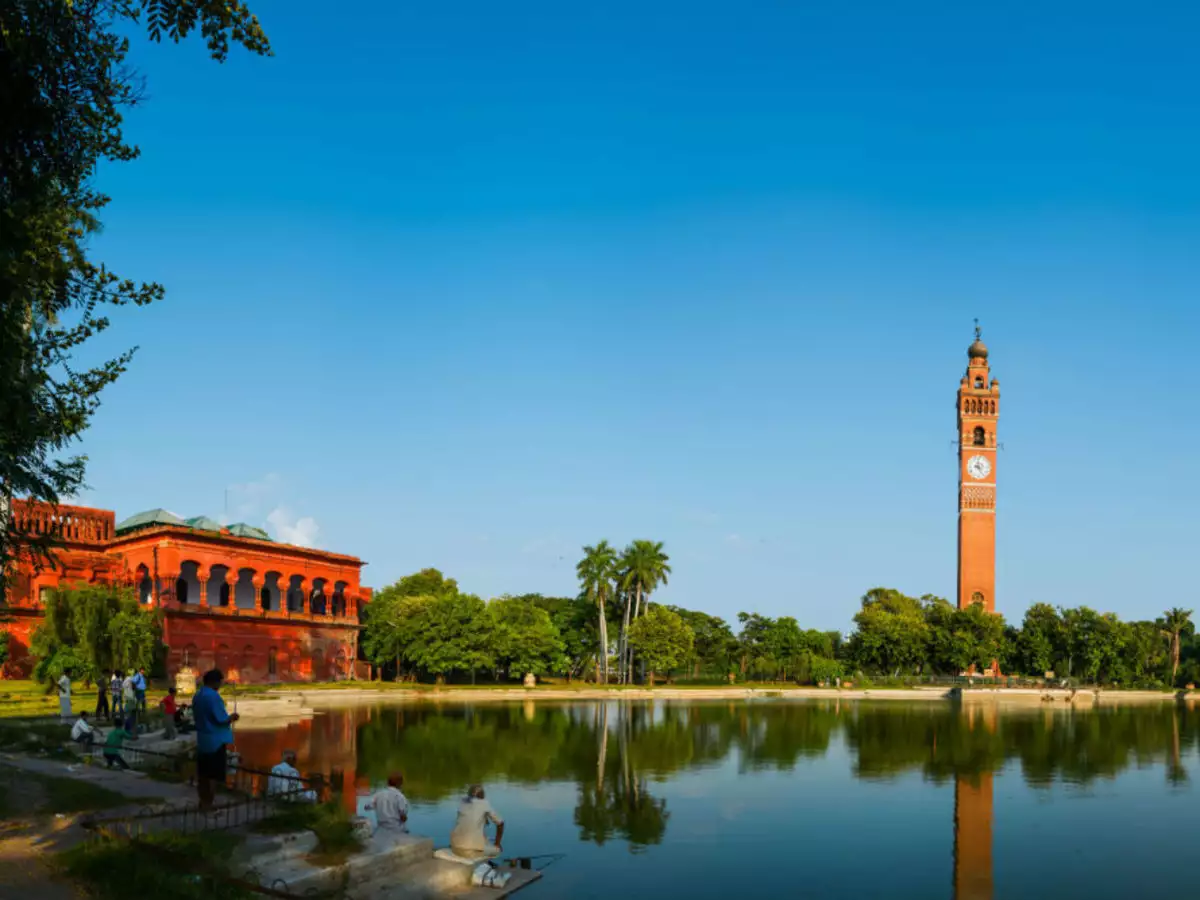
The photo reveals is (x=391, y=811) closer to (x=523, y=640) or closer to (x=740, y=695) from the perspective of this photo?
(x=523, y=640)

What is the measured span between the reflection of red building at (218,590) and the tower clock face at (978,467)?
210ft

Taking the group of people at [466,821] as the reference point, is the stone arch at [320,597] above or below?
above

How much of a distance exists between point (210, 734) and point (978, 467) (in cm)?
10052

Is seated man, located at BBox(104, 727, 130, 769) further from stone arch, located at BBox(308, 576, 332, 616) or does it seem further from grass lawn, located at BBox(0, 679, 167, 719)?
stone arch, located at BBox(308, 576, 332, 616)

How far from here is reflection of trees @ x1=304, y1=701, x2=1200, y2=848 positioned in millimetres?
23492

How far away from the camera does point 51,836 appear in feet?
41.6

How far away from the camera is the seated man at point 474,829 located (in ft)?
45.3

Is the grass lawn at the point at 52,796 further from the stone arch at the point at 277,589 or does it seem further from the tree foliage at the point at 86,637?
the stone arch at the point at 277,589

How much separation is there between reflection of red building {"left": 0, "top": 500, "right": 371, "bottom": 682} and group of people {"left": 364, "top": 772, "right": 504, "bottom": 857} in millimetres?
46097

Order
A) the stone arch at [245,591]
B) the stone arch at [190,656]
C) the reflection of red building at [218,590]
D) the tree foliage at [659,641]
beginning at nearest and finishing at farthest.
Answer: the stone arch at [190,656] → the reflection of red building at [218,590] → the stone arch at [245,591] → the tree foliage at [659,641]

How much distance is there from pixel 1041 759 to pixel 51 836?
90.1 feet

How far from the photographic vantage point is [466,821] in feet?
45.9

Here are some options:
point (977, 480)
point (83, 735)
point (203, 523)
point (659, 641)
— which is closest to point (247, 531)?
point (203, 523)

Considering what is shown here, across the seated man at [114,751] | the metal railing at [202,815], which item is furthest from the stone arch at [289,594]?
the metal railing at [202,815]
